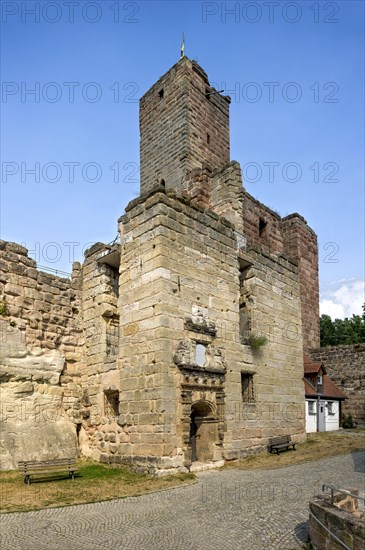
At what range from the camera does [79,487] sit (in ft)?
28.3

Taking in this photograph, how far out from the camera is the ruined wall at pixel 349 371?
73.6 feet

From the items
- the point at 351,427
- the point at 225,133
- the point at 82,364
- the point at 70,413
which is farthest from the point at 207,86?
the point at 351,427

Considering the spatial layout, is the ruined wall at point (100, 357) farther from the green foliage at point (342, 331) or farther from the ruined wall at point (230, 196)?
the green foliage at point (342, 331)

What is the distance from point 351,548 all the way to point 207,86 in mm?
19649

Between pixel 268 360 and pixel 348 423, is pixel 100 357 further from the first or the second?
pixel 348 423

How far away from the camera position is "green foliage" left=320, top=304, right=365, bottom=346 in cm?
3691

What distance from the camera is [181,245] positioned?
11445mm

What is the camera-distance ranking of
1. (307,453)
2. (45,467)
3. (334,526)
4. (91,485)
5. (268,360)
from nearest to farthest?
(334,526) → (91,485) → (45,467) → (307,453) → (268,360)

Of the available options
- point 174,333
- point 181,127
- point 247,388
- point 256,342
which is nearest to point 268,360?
point 256,342

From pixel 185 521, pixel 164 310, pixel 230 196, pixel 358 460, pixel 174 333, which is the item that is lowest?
pixel 358 460

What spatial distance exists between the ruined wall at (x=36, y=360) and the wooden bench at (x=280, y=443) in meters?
5.40

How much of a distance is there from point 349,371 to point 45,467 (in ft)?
58.3

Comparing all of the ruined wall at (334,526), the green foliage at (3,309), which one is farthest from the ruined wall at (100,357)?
the ruined wall at (334,526)

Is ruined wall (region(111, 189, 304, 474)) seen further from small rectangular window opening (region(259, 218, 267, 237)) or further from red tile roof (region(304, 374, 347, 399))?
red tile roof (region(304, 374, 347, 399))
